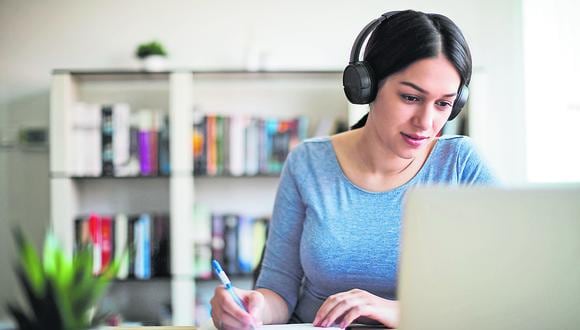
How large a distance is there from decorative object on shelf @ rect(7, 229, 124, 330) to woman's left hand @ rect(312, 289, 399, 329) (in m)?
0.47

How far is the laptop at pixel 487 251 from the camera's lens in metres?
0.70

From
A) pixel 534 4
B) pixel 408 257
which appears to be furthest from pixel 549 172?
pixel 408 257

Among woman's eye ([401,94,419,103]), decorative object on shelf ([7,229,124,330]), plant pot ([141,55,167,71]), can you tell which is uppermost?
plant pot ([141,55,167,71])

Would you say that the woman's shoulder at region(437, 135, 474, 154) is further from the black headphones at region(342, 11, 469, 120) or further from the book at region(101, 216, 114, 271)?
the book at region(101, 216, 114, 271)

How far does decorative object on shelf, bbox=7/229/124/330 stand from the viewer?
650 mm

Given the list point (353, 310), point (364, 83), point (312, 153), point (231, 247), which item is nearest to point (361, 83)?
point (364, 83)

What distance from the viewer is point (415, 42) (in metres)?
1.27

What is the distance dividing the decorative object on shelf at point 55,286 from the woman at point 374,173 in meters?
0.52

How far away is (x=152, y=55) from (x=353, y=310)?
2.11 metres

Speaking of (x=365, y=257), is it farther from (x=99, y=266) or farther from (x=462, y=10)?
(x=462, y=10)

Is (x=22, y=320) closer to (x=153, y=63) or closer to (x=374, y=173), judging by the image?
(x=374, y=173)

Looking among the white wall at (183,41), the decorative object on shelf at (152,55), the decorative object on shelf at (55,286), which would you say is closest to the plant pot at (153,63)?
the decorative object on shelf at (152,55)

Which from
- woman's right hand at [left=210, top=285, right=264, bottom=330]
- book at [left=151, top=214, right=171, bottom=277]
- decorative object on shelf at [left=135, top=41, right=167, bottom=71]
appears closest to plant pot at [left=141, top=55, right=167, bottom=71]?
decorative object on shelf at [left=135, top=41, right=167, bottom=71]

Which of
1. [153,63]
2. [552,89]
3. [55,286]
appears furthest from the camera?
A: [153,63]
